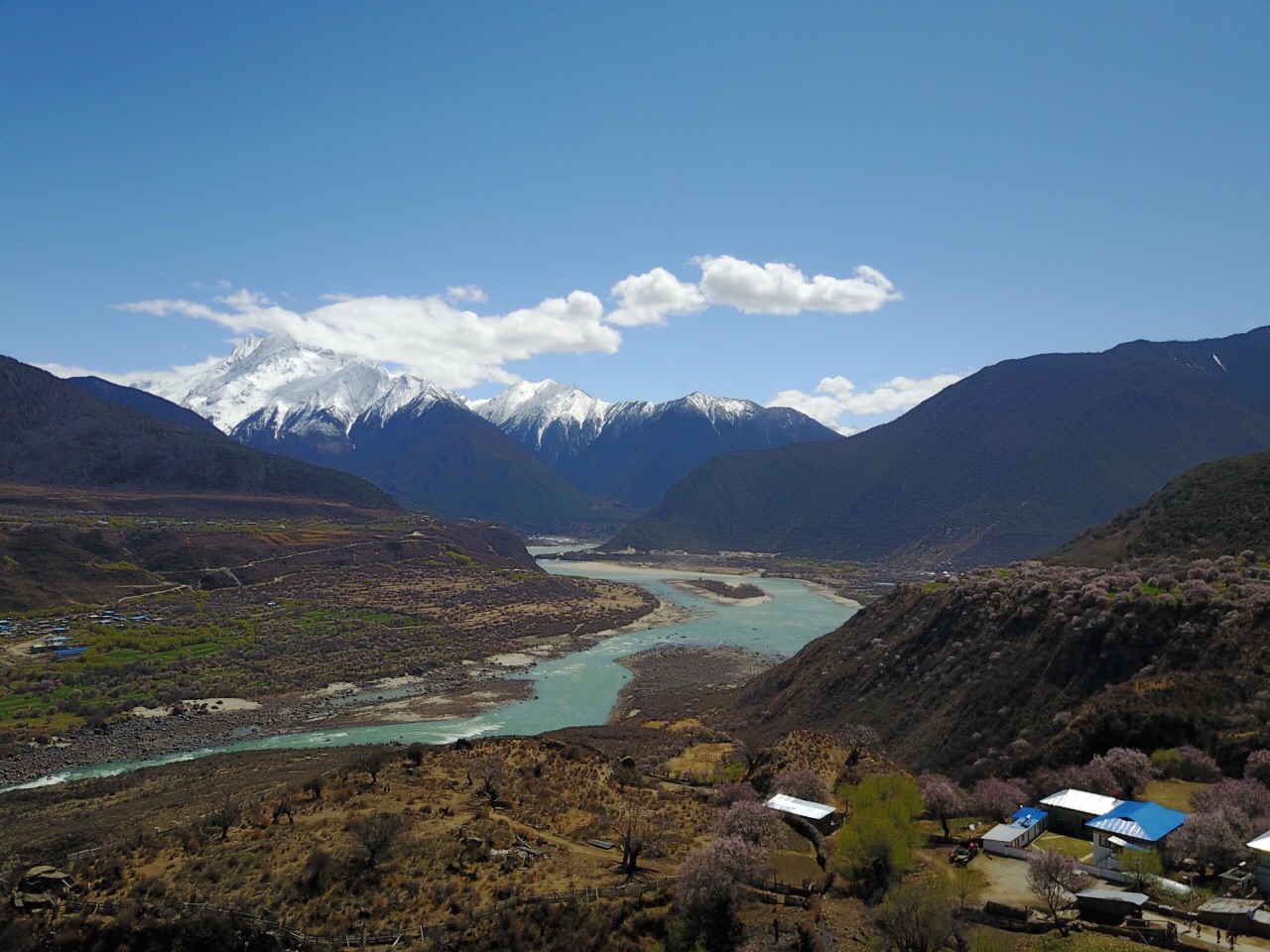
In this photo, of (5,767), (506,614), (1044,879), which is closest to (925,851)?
(1044,879)

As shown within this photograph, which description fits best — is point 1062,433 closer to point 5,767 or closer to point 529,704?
point 529,704

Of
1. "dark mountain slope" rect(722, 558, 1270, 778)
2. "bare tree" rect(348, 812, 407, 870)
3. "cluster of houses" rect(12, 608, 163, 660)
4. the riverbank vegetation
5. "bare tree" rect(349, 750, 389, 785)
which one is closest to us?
"bare tree" rect(348, 812, 407, 870)

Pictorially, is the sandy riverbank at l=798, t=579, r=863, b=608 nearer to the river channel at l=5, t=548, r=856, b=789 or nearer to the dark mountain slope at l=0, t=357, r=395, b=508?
the river channel at l=5, t=548, r=856, b=789

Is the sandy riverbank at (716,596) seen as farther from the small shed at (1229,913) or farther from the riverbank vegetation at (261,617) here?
the small shed at (1229,913)

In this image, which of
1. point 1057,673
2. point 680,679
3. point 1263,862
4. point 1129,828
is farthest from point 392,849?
point 680,679

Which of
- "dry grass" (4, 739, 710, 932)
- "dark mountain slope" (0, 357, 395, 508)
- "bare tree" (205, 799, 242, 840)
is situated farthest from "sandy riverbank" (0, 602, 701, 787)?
"dark mountain slope" (0, 357, 395, 508)

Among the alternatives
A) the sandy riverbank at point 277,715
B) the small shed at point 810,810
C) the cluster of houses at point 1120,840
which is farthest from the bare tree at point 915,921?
the sandy riverbank at point 277,715

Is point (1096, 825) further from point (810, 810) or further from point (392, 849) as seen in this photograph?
point (392, 849)

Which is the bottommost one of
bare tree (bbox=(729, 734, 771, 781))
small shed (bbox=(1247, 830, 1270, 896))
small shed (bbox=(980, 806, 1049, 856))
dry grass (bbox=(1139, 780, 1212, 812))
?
bare tree (bbox=(729, 734, 771, 781))
